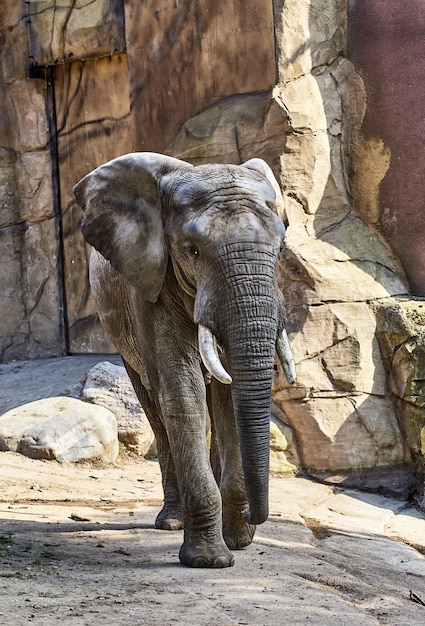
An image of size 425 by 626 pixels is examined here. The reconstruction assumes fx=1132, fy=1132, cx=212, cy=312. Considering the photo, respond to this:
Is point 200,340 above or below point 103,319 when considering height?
above

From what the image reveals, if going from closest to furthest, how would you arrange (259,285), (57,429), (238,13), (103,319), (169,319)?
(259,285) < (169,319) < (103,319) < (57,429) < (238,13)

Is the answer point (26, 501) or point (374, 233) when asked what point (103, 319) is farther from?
point (374, 233)

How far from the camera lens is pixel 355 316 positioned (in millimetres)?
9727

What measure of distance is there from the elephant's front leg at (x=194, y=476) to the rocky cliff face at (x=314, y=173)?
3918 mm

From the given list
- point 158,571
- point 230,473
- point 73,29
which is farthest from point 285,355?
point 73,29

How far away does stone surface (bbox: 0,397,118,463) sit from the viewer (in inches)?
363

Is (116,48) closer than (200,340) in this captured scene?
No

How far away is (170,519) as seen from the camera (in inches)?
271

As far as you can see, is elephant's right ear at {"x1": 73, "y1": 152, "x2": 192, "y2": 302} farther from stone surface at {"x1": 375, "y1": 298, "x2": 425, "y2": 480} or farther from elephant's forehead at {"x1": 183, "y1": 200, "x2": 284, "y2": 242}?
stone surface at {"x1": 375, "y1": 298, "x2": 425, "y2": 480}

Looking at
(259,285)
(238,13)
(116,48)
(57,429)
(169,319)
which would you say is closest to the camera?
(259,285)

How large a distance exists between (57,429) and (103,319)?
221 centimetres

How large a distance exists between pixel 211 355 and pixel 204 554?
1.08m

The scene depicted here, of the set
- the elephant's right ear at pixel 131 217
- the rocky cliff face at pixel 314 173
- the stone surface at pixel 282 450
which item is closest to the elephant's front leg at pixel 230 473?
the elephant's right ear at pixel 131 217

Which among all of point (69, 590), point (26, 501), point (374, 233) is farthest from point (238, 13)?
point (69, 590)
